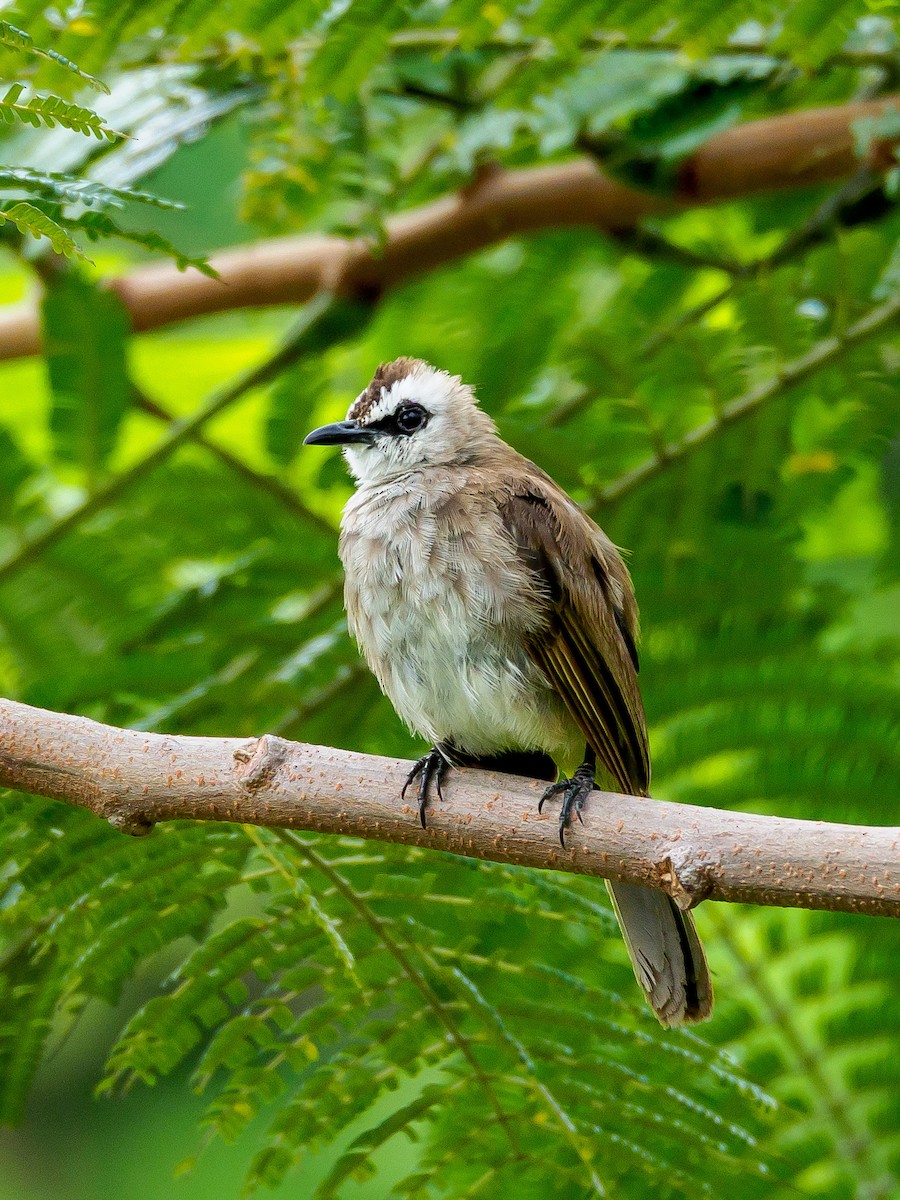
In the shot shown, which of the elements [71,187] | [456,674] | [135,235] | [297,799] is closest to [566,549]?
[456,674]

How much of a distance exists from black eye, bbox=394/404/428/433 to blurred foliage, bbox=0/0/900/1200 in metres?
0.29

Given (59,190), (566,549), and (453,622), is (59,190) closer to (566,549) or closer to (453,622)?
(453,622)

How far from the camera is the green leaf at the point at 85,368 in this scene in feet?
12.8

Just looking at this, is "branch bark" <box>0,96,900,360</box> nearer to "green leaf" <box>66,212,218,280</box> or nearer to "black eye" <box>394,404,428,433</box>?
"black eye" <box>394,404,428,433</box>

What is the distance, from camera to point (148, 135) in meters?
3.77

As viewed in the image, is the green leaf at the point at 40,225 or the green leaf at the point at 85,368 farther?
the green leaf at the point at 85,368

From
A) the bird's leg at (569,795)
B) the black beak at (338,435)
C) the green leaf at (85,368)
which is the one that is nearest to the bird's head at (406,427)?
the black beak at (338,435)

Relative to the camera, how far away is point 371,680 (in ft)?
12.3

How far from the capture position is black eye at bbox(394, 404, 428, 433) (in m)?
3.70

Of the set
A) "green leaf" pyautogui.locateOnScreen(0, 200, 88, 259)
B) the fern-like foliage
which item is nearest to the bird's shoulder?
the fern-like foliage

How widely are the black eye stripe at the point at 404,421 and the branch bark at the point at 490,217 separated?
0.42m

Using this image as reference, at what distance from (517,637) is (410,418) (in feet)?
2.82

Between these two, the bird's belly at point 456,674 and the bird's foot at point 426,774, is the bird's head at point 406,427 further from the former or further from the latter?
the bird's foot at point 426,774

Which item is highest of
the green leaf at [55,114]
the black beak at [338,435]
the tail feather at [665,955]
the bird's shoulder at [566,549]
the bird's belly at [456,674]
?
the black beak at [338,435]
